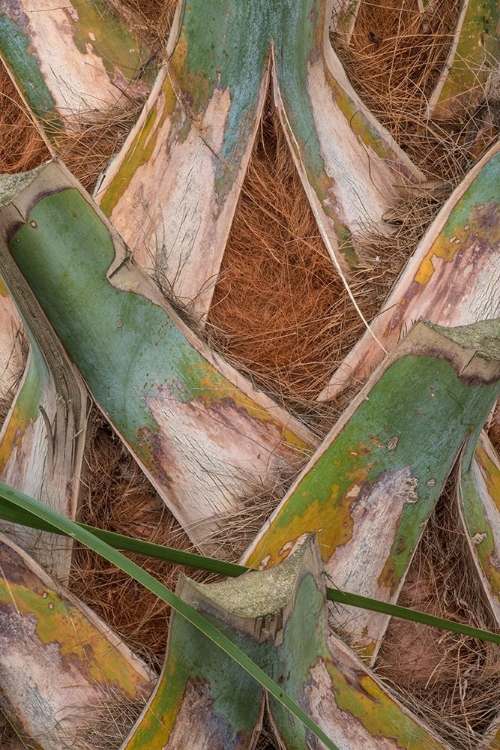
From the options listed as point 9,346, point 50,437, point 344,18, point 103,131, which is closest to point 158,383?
point 50,437

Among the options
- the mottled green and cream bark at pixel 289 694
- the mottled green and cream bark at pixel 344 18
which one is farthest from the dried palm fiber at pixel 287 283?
the mottled green and cream bark at pixel 289 694

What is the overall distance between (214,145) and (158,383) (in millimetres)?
430

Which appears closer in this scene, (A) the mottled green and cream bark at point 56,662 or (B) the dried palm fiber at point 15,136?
(A) the mottled green and cream bark at point 56,662

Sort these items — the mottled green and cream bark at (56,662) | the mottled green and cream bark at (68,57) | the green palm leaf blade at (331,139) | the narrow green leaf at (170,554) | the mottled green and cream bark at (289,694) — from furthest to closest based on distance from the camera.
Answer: the mottled green and cream bark at (68,57)
the green palm leaf blade at (331,139)
the mottled green and cream bark at (56,662)
the mottled green and cream bark at (289,694)
the narrow green leaf at (170,554)

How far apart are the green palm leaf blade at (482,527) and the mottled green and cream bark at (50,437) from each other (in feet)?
2.11

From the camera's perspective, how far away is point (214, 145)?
158 cm

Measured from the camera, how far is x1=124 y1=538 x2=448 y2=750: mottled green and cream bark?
1.31 metres

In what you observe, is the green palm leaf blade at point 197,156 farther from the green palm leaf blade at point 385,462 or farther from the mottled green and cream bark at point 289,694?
the mottled green and cream bark at point 289,694

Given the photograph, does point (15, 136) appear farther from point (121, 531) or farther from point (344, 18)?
point (121, 531)

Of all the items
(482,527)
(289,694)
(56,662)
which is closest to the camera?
(289,694)

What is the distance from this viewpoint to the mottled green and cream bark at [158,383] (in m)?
1.47

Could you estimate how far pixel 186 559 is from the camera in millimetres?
1087

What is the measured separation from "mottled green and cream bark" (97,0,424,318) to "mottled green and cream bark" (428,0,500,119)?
0.27 m

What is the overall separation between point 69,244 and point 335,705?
828 mm
